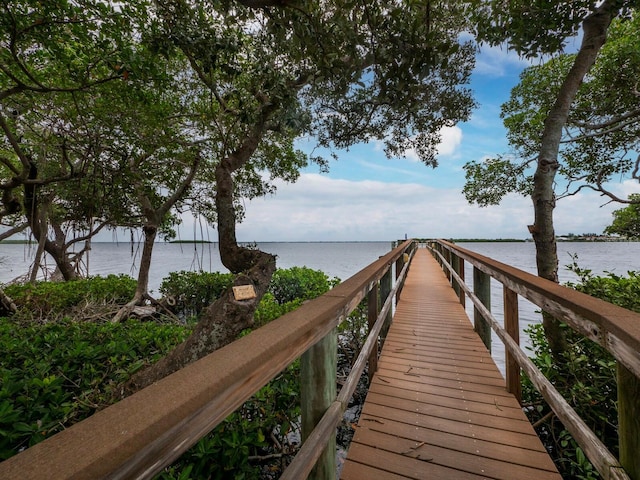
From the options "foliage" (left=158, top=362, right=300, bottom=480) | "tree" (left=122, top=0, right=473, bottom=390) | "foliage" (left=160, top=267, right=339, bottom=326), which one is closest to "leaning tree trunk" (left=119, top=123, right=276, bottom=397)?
"tree" (left=122, top=0, right=473, bottom=390)

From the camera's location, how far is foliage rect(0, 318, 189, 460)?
7.27 feet

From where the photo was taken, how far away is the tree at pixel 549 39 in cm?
308

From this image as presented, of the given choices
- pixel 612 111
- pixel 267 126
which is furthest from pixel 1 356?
pixel 612 111

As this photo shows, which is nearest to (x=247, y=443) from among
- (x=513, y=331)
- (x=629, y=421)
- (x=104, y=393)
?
(x=104, y=393)

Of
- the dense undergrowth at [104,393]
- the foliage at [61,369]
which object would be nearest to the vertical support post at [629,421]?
the dense undergrowth at [104,393]

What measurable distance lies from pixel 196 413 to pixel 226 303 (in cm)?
259

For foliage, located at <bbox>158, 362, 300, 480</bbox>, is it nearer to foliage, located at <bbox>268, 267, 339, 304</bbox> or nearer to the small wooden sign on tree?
the small wooden sign on tree

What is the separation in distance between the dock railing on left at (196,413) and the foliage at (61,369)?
82.7 inches

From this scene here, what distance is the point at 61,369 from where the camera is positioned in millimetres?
3178

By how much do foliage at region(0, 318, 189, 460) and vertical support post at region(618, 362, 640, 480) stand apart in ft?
10.3

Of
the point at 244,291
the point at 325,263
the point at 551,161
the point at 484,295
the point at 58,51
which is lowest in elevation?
the point at 325,263

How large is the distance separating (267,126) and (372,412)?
3.69m

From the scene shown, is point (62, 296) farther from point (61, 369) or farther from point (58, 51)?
point (58, 51)

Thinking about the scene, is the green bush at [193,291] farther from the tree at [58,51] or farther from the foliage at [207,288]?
the tree at [58,51]
